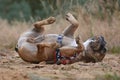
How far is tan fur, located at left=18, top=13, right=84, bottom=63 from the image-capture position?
27.8 ft

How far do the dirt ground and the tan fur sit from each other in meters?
0.14

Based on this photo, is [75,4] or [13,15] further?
[13,15]

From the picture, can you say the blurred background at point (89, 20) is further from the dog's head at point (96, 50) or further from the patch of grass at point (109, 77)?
the patch of grass at point (109, 77)

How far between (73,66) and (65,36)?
109cm

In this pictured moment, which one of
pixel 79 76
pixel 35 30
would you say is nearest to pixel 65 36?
pixel 35 30

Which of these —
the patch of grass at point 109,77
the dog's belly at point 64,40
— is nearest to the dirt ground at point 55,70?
the patch of grass at point 109,77

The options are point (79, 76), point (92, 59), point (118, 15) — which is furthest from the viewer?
point (118, 15)

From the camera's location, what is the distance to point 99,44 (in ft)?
28.1

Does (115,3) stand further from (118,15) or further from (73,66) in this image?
(73,66)

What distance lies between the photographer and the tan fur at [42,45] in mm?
8484

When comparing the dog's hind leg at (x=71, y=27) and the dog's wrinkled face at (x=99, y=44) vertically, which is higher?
the dog's hind leg at (x=71, y=27)

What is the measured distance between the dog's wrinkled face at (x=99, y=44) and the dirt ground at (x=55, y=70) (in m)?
0.22

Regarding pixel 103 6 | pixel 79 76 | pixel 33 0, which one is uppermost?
pixel 33 0

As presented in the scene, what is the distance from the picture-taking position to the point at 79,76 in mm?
7277
